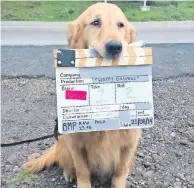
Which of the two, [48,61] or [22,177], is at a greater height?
[48,61]

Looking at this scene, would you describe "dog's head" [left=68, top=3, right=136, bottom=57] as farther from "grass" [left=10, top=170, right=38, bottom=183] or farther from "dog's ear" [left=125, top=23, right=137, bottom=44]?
"grass" [left=10, top=170, right=38, bottom=183]

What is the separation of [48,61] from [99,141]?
5.56 metres

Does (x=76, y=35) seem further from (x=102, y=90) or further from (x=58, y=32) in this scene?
(x=58, y=32)

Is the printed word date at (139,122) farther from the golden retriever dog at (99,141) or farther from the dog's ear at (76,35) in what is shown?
the dog's ear at (76,35)

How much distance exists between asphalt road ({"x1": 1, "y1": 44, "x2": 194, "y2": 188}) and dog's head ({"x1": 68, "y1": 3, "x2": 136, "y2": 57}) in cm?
130

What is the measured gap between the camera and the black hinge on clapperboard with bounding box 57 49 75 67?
355cm

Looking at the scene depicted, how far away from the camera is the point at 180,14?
16875mm

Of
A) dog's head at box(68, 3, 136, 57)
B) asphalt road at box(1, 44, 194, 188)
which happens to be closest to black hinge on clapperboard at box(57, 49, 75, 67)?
dog's head at box(68, 3, 136, 57)

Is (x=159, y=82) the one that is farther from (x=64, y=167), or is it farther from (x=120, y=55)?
(x=120, y=55)

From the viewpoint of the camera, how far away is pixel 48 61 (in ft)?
30.5

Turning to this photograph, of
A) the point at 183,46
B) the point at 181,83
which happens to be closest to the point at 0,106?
the point at 181,83

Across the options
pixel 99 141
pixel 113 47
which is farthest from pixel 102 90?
pixel 99 141

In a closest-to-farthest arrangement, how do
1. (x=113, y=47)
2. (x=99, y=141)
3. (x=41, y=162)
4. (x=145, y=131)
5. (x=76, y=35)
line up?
(x=113, y=47), (x=99, y=141), (x=76, y=35), (x=41, y=162), (x=145, y=131)

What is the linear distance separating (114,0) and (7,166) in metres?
14.5
